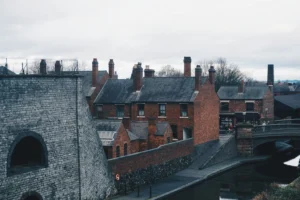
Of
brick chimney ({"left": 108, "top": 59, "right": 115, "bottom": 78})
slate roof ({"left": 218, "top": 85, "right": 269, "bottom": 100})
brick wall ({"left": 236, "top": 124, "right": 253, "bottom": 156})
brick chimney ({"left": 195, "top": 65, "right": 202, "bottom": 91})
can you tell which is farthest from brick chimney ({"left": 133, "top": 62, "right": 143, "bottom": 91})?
slate roof ({"left": 218, "top": 85, "right": 269, "bottom": 100})

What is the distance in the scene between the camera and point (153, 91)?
39.2 metres

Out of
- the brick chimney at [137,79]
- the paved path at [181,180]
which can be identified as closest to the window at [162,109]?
the brick chimney at [137,79]

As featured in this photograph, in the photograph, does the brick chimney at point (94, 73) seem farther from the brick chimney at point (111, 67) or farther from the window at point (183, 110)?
the window at point (183, 110)

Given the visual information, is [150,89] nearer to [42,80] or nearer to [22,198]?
[42,80]

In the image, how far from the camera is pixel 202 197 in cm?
2681

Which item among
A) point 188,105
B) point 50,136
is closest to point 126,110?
point 188,105

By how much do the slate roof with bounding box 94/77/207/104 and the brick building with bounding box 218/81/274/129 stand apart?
1495 centimetres

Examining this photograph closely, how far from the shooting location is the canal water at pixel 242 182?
90.3ft

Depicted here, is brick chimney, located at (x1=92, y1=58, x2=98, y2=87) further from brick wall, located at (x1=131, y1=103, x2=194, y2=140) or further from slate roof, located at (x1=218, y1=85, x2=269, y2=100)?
slate roof, located at (x1=218, y1=85, x2=269, y2=100)

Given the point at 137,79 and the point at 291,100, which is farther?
the point at 291,100

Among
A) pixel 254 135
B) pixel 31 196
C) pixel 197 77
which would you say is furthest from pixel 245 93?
pixel 31 196

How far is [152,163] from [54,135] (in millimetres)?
10501

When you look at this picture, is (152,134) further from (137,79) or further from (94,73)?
(94,73)

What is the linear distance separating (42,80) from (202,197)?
13.6 meters
